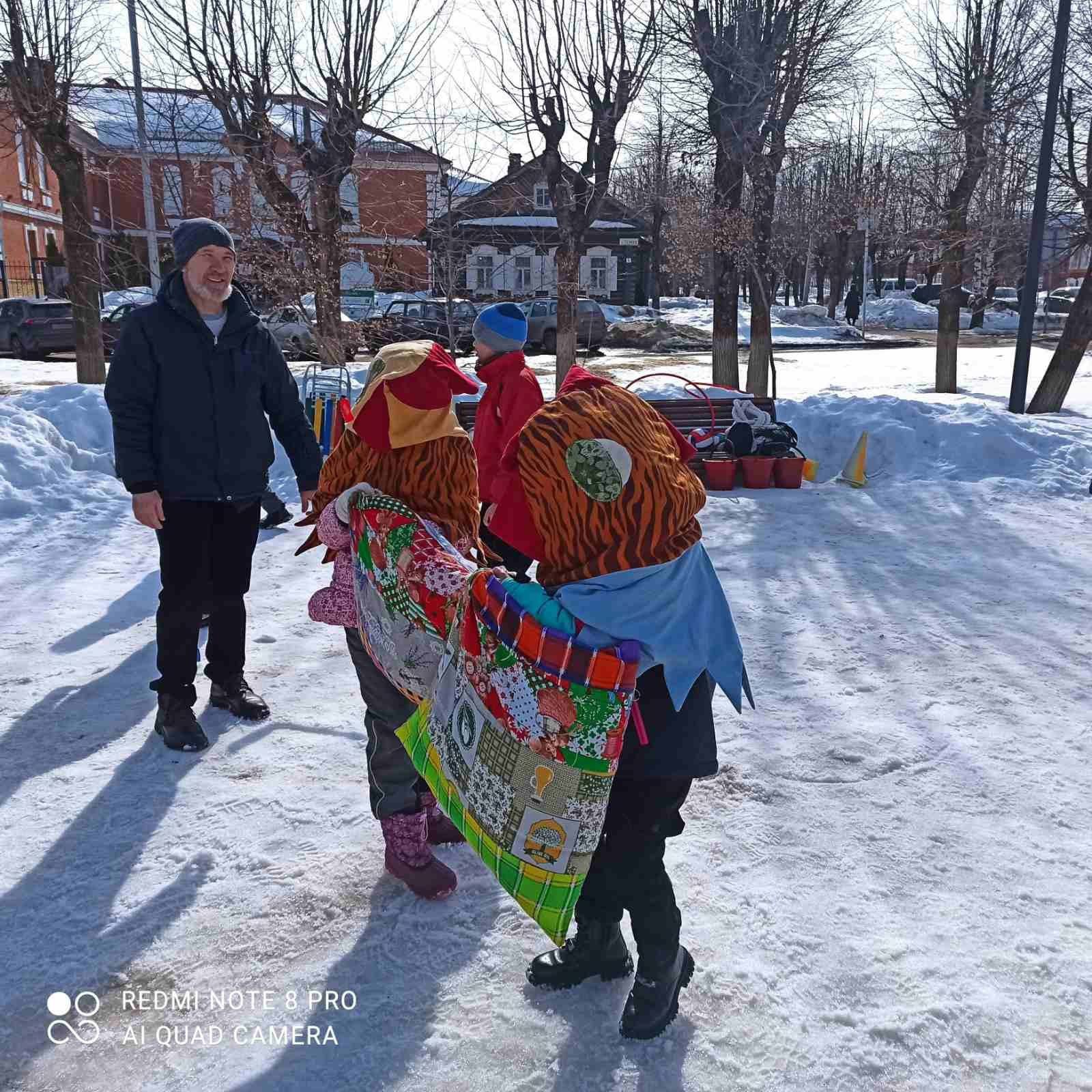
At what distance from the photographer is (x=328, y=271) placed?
31.7 feet

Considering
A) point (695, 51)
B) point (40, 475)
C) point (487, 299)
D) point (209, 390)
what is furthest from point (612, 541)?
point (487, 299)

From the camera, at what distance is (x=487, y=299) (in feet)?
57.9

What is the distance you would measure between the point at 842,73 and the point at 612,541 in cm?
1387

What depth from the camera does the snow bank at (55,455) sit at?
22.7 feet

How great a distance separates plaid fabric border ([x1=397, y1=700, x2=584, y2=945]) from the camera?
1894 mm

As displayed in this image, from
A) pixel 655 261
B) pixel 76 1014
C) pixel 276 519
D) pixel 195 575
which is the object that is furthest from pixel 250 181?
pixel 655 261

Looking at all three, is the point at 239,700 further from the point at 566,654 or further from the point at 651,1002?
the point at 566,654

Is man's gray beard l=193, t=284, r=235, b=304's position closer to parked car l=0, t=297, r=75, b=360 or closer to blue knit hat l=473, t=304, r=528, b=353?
blue knit hat l=473, t=304, r=528, b=353

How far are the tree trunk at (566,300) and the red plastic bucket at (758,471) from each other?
3950 mm

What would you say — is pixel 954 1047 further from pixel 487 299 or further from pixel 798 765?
pixel 487 299

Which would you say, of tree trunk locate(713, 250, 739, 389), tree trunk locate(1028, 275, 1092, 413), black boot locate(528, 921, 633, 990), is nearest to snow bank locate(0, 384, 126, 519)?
black boot locate(528, 921, 633, 990)

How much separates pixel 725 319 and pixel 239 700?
10.8 metres

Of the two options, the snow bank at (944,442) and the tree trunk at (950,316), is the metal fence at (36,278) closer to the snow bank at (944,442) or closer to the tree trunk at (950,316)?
the tree trunk at (950,316)

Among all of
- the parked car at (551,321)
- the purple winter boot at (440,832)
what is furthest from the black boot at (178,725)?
the parked car at (551,321)
